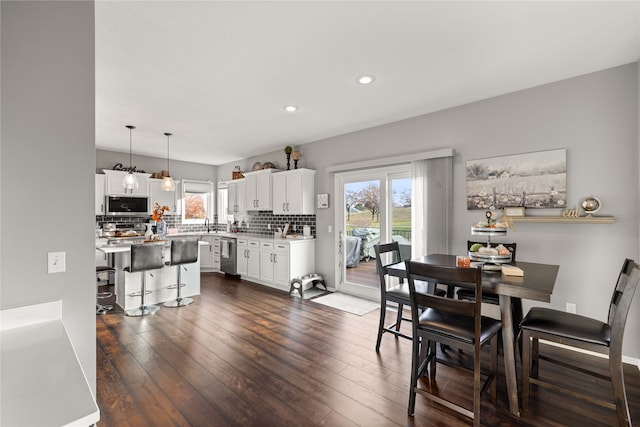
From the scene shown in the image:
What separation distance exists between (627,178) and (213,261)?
7.05 m

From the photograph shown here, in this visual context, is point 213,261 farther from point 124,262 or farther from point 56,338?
point 56,338

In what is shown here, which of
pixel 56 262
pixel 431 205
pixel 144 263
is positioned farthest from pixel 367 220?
pixel 56 262

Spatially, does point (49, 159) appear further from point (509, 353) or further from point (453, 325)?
point (509, 353)

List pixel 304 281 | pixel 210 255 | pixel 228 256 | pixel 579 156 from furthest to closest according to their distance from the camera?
pixel 210 255, pixel 228 256, pixel 304 281, pixel 579 156

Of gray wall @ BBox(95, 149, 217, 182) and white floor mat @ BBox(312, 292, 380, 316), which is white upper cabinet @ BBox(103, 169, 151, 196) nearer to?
gray wall @ BBox(95, 149, 217, 182)

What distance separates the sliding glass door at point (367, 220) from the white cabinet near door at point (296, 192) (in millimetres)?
596

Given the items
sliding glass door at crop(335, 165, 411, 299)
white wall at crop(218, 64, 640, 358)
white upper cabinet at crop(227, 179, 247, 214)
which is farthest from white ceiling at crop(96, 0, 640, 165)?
white upper cabinet at crop(227, 179, 247, 214)

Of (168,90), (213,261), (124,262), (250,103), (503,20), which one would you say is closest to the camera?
(503,20)

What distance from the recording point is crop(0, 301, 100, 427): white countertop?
821 millimetres

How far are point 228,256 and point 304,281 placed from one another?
7.25 feet

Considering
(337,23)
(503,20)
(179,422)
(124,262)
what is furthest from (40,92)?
(124,262)

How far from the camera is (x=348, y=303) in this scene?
4.52 meters

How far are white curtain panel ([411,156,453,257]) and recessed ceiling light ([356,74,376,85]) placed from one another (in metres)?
1.39

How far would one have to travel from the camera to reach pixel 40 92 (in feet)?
5.14
